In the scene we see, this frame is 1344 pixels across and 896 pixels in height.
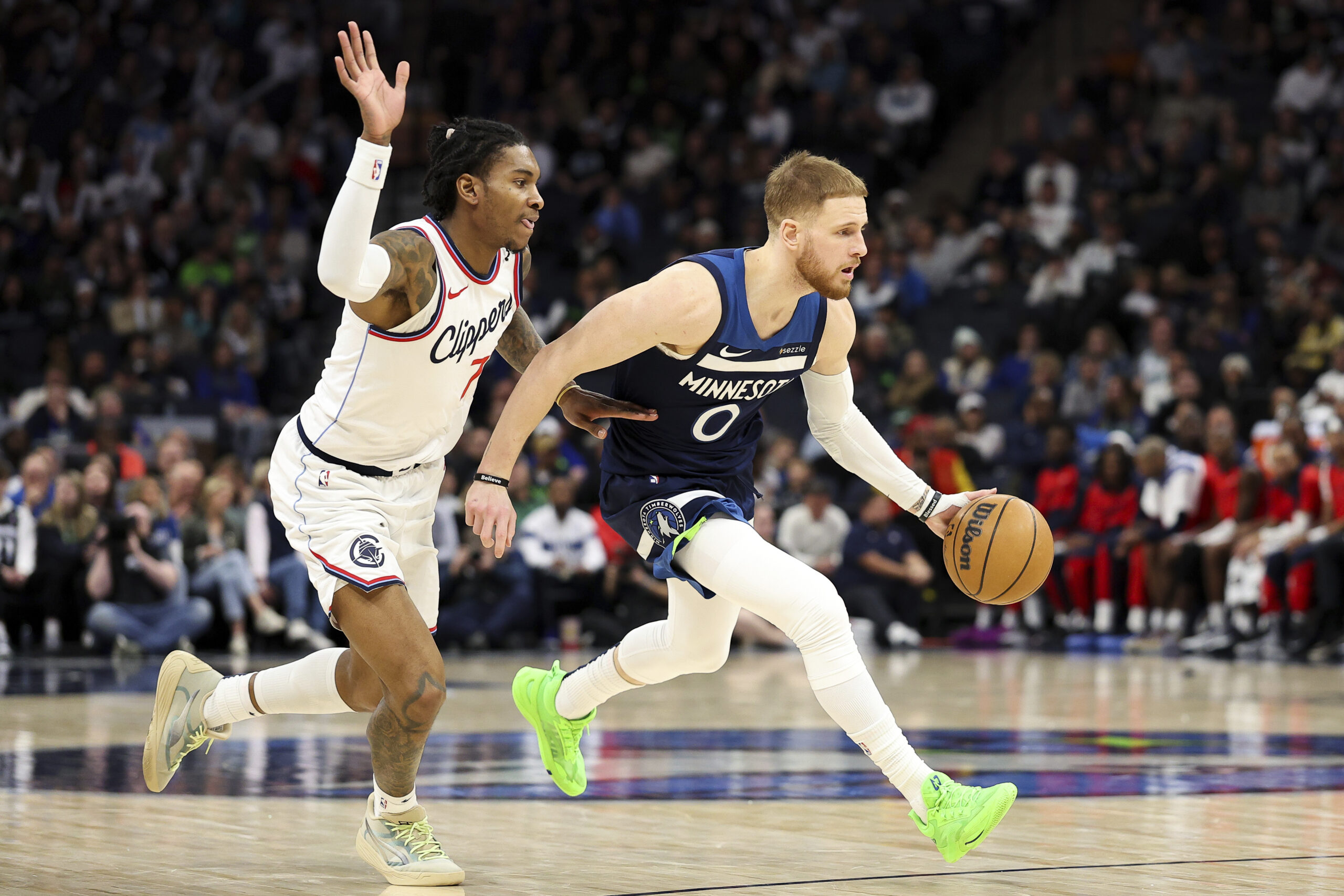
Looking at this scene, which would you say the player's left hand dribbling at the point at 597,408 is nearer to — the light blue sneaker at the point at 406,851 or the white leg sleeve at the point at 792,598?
the white leg sleeve at the point at 792,598

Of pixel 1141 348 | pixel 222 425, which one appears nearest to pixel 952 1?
pixel 1141 348

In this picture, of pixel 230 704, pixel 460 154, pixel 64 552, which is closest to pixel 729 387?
pixel 460 154

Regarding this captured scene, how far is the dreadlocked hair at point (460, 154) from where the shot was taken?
4.70 metres

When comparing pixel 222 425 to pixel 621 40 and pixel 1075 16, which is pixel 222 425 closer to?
pixel 621 40

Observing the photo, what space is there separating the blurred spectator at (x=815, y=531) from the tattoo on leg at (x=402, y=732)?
9.66 meters

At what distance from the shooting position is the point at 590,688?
5539mm

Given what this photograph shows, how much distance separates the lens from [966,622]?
14.7 m

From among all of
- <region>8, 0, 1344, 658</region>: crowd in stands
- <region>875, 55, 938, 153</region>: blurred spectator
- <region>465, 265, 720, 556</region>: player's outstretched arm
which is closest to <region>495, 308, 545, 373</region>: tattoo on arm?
<region>465, 265, 720, 556</region>: player's outstretched arm

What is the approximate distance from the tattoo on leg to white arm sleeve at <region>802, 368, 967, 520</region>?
1510mm

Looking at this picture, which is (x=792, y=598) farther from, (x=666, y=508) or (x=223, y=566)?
(x=223, y=566)

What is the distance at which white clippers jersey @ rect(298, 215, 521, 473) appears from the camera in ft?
15.0

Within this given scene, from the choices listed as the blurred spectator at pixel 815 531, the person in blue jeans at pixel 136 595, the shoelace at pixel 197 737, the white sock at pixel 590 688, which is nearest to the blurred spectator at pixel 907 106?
the blurred spectator at pixel 815 531

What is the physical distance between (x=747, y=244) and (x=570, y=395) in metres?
12.7

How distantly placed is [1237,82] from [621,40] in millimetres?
6959
